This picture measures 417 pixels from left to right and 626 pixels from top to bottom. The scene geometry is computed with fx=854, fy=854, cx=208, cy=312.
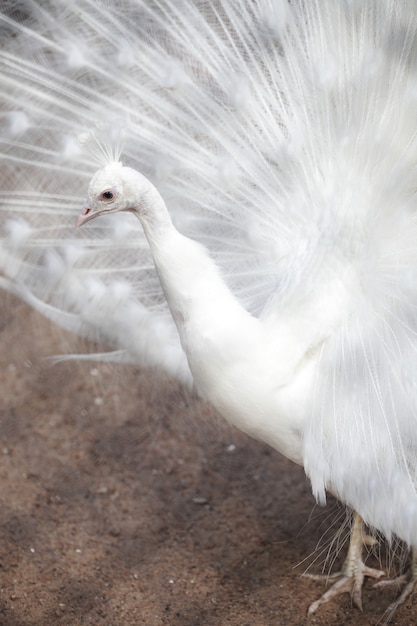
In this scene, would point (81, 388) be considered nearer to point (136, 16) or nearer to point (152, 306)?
point (152, 306)

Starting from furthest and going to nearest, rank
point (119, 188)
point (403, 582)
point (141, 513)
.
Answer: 1. point (141, 513)
2. point (403, 582)
3. point (119, 188)

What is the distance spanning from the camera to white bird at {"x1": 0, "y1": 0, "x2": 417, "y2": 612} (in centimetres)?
230

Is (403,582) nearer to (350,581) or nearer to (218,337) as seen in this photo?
(350,581)

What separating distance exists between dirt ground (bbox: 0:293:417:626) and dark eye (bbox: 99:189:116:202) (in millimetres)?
1172

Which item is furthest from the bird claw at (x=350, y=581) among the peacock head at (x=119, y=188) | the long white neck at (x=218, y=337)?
the peacock head at (x=119, y=188)

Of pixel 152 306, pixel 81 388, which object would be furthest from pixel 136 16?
pixel 81 388

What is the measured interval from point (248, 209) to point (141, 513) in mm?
1320

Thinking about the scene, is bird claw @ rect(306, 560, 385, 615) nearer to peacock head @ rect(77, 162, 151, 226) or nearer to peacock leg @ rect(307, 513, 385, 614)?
peacock leg @ rect(307, 513, 385, 614)

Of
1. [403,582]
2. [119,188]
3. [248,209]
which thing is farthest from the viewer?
[403,582]

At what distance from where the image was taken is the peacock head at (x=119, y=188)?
219 centimetres

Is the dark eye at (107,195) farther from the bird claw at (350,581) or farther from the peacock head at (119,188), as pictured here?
the bird claw at (350,581)

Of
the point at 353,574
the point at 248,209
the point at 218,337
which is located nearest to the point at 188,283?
the point at 218,337

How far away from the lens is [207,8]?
109 inches

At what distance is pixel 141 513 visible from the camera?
3.35 metres
